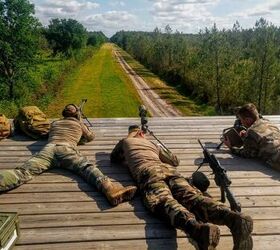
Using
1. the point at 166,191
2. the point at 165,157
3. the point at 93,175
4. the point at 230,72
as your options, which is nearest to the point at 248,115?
the point at 165,157

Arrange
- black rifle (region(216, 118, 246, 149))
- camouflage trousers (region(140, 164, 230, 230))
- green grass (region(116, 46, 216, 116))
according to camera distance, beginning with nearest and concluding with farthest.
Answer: camouflage trousers (region(140, 164, 230, 230))
black rifle (region(216, 118, 246, 149))
green grass (region(116, 46, 216, 116))

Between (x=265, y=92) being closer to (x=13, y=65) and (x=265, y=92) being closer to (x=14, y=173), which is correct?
(x=13, y=65)

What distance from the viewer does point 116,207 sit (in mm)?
4219

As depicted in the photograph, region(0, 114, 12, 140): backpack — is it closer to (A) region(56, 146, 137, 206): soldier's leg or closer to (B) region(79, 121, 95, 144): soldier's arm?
(B) region(79, 121, 95, 144): soldier's arm

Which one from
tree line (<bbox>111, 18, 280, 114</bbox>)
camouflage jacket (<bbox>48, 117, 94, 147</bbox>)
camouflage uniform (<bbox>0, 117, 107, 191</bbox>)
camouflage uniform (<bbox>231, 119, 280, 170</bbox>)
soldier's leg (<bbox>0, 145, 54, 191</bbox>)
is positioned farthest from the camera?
tree line (<bbox>111, 18, 280, 114</bbox>)

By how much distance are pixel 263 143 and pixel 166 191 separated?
2.32m

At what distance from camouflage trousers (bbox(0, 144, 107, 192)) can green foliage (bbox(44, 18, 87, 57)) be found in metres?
46.8

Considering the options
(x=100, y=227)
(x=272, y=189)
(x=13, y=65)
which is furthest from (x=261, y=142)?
(x=13, y=65)

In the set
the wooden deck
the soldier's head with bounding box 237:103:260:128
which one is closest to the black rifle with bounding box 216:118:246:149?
the wooden deck

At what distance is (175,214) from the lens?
11.5ft

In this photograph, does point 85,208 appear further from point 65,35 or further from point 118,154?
point 65,35

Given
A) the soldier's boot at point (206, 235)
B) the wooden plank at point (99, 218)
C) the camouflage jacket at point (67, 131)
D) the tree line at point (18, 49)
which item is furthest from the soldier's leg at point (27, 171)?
the tree line at point (18, 49)

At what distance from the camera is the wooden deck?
3.54m

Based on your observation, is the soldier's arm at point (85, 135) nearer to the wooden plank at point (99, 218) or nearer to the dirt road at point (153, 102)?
the wooden plank at point (99, 218)
